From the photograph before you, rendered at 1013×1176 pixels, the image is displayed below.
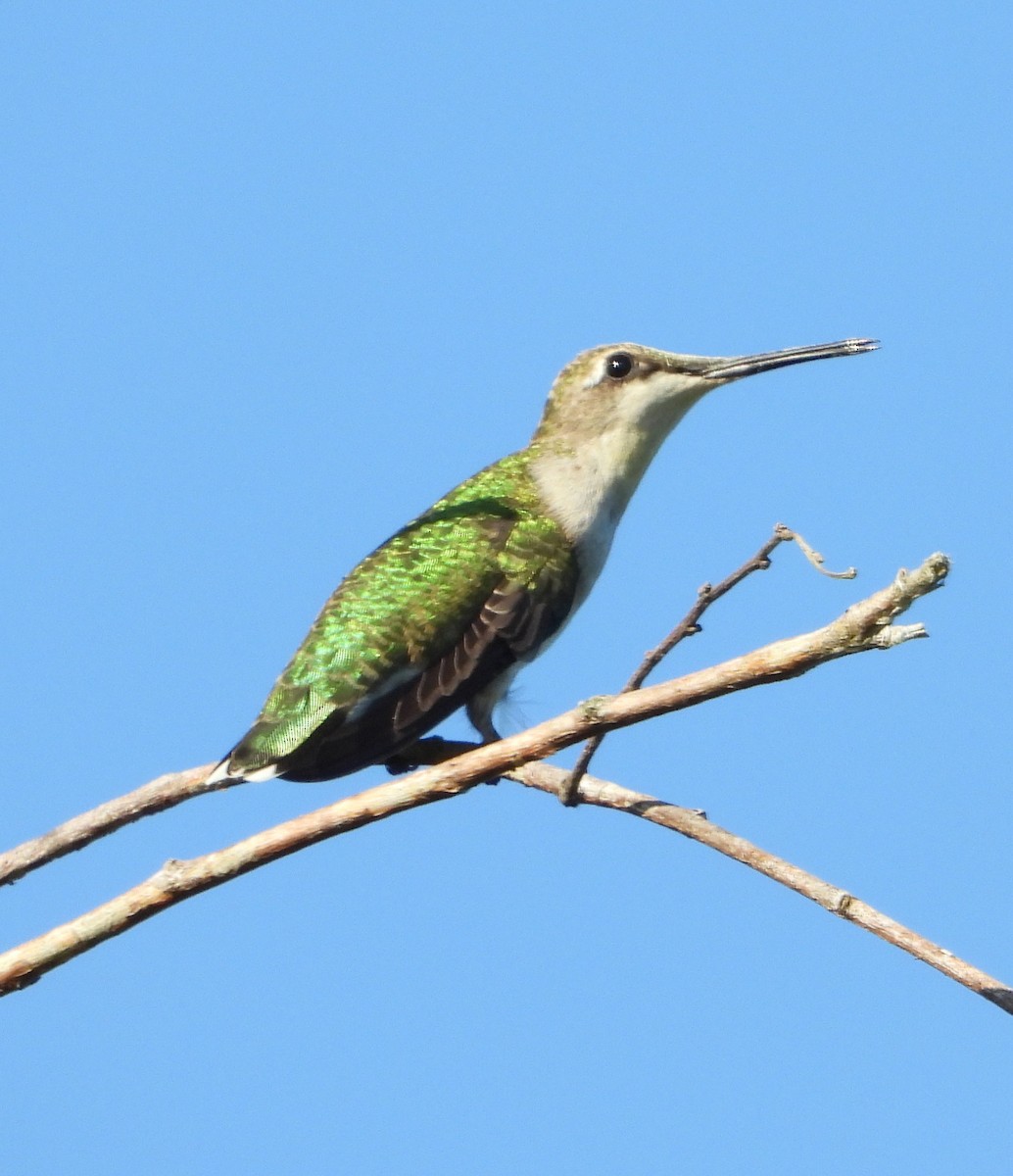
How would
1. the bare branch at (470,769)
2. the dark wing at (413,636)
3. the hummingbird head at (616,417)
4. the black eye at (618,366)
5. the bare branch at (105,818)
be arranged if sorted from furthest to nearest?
the black eye at (618,366), the hummingbird head at (616,417), the dark wing at (413,636), the bare branch at (105,818), the bare branch at (470,769)

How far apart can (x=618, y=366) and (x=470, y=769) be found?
479 centimetres

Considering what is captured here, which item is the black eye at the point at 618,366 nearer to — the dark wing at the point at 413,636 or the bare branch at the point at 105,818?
the dark wing at the point at 413,636

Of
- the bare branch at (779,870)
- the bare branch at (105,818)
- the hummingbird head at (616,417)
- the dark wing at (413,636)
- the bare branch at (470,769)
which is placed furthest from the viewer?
the hummingbird head at (616,417)

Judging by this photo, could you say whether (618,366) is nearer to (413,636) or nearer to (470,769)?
(413,636)

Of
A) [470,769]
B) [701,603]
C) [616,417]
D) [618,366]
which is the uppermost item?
[618,366]

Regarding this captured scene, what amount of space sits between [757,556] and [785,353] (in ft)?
11.1

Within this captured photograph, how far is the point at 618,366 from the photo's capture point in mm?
9273

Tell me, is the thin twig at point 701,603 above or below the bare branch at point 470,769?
above

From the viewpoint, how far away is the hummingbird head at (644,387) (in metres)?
8.95

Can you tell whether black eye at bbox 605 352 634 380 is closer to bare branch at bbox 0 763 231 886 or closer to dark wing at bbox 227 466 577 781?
dark wing at bbox 227 466 577 781

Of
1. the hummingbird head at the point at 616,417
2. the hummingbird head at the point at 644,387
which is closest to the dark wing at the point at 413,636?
the hummingbird head at the point at 616,417

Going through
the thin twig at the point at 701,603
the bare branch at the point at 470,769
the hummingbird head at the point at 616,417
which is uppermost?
the hummingbird head at the point at 616,417

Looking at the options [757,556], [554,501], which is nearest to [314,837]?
[757,556]

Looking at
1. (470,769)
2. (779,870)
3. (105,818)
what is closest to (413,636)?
(105,818)
